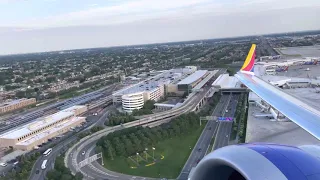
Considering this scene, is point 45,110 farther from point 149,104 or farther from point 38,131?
point 149,104

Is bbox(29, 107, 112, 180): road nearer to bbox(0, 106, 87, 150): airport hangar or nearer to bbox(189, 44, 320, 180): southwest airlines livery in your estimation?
bbox(0, 106, 87, 150): airport hangar

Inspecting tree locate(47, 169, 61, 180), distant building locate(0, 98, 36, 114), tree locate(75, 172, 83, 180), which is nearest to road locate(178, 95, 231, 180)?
tree locate(75, 172, 83, 180)

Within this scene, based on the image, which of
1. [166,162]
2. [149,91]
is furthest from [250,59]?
[149,91]

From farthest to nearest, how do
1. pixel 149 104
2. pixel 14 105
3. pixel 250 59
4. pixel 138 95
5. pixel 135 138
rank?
pixel 14 105 < pixel 149 104 < pixel 138 95 < pixel 135 138 < pixel 250 59

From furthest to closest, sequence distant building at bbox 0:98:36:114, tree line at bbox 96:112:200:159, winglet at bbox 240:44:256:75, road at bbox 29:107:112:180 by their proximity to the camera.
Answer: distant building at bbox 0:98:36:114
tree line at bbox 96:112:200:159
road at bbox 29:107:112:180
winglet at bbox 240:44:256:75

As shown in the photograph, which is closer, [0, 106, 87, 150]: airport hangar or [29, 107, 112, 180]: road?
[29, 107, 112, 180]: road

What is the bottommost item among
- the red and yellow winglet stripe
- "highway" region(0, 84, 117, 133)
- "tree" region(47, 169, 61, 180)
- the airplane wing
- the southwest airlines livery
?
"highway" region(0, 84, 117, 133)

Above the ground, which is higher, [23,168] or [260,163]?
[260,163]

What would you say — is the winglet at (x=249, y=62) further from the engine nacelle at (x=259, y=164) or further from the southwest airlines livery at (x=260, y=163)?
the engine nacelle at (x=259, y=164)
